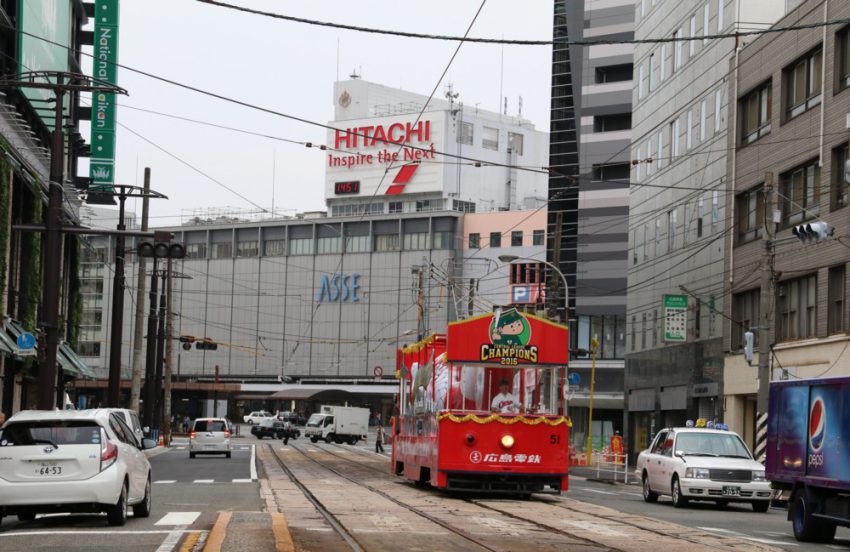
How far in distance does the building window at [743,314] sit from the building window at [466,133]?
88.8 metres

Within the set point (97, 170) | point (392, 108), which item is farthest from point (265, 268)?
point (97, 170)

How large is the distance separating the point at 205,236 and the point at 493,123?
111 feet

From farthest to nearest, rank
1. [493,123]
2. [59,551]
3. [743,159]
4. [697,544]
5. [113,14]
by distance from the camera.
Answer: [493,123], [113,14], [743,159], [697,544], [59,551]

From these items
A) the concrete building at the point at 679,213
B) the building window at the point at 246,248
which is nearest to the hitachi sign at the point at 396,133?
the building window at the point at 246,248

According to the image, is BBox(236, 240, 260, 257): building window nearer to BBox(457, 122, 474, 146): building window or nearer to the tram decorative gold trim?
BBox(457, 122, 474, 146): building window

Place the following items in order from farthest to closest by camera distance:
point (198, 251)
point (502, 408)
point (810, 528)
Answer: point (198, 251) → point (502, 408) → point (810, 528)

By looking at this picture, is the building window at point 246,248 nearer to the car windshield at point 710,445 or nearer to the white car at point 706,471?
the white car at point 706,471

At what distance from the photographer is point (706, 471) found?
2727 cm

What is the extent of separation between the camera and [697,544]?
54.8 ft

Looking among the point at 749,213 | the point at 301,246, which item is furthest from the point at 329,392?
the point at 749,213

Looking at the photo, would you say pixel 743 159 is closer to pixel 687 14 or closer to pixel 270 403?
pixel 687 14

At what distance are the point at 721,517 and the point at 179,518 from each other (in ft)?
32.6

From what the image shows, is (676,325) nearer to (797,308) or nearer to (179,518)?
(797,308)

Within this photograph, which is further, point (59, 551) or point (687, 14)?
point (687, 14)
